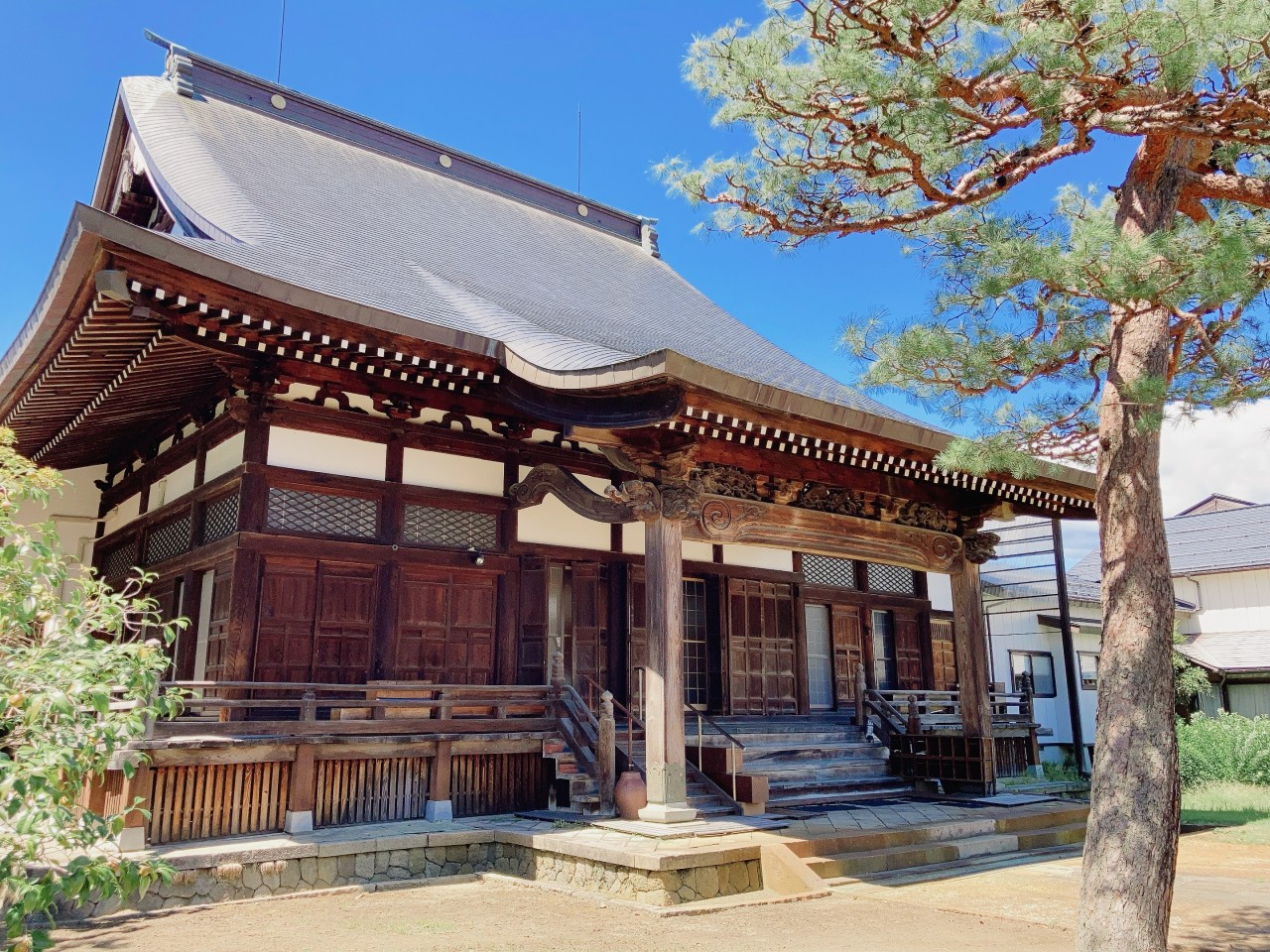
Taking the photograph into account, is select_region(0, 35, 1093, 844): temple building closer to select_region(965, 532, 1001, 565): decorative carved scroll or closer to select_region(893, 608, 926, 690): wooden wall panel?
select_region(965, 532, 1001, 565): decorative carved scroll

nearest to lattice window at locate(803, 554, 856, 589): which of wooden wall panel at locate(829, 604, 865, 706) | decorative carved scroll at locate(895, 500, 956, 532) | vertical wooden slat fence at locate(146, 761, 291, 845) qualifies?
wooden wall panel at locate(829, 604, 865, 706)

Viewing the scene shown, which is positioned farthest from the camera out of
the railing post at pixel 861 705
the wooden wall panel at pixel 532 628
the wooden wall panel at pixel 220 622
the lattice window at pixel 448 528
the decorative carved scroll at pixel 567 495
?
the railing post at pixel 861 705

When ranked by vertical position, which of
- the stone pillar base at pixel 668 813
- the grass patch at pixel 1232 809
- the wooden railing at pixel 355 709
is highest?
the wooden railing at pixel 355 709

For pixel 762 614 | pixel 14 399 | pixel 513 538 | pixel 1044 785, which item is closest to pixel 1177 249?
pixel 513 538

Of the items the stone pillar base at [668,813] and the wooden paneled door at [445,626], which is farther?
the wooden paneled door at [445,626]

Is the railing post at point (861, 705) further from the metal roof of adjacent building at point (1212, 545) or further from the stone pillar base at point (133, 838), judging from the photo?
the metal roof of adjacent building at point (1212, 545)

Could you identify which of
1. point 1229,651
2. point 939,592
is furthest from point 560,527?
point 1229,651

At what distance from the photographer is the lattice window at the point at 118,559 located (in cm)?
1252

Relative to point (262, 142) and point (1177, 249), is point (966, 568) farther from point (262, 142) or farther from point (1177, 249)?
point (262, 142)

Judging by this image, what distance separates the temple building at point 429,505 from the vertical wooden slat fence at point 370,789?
3cm

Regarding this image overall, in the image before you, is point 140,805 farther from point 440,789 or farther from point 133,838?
point 440,789

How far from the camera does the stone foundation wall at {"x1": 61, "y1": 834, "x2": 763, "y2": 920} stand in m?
7.11

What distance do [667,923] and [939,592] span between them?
35.6ft

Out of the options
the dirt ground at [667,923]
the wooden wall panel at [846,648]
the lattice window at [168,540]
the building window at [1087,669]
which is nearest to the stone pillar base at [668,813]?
the dirt ground at [667,923]
